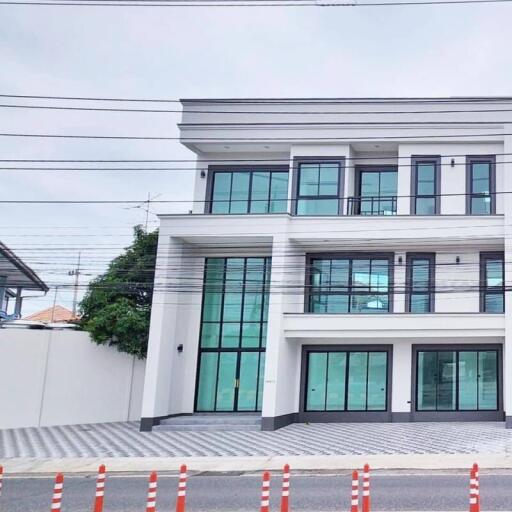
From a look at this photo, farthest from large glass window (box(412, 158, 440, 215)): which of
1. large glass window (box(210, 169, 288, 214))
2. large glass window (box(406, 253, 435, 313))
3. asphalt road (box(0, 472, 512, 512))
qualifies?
asphalt road (box(0, 472, 512, 512))

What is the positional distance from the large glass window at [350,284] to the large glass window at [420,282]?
79 cm

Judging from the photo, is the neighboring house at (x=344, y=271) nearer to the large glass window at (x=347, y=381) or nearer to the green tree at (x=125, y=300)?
the large glass window at (x=347, y=381)

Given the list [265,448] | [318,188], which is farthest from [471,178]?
[265,448]

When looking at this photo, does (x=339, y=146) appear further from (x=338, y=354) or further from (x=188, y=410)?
(x=188, y=410)

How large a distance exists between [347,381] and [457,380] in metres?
4.19

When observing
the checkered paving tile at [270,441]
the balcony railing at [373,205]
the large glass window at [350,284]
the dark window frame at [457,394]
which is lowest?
the checkered paving tile at [270,441]

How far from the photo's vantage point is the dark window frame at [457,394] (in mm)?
20969

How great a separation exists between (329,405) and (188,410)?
18.4ft

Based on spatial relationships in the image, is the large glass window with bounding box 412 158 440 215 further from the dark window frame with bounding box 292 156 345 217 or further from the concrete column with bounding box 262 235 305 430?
the concrete column with bounding box 262 235 305 430

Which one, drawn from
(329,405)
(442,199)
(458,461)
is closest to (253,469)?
(458,461)

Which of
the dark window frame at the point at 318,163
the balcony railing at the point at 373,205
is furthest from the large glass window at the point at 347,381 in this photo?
the dark window frame at the point at 318,163

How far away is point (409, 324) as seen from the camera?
20266mm

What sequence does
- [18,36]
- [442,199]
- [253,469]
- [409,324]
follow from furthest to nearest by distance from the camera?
[442,199], [409,324], [253,469], [18,36]

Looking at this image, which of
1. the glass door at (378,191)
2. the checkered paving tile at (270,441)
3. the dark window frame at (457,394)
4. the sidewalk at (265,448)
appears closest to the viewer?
the sidewalk at (265,448)
